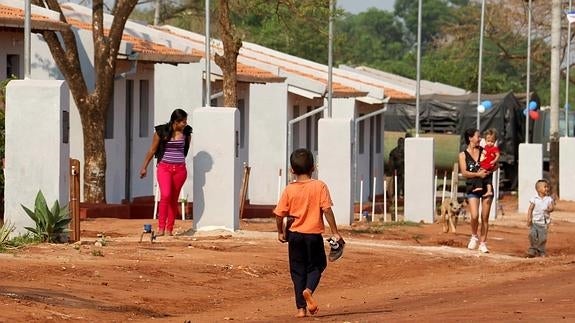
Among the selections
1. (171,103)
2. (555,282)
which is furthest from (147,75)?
(555,282)

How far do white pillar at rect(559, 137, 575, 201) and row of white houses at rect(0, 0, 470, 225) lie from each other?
15.6 feet

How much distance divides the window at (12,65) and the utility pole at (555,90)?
17953 millimetres

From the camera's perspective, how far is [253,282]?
54.1 feet

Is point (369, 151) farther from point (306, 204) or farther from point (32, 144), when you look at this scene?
point (306, 204)

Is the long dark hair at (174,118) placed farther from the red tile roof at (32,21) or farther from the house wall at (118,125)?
the house wall at (118,125)

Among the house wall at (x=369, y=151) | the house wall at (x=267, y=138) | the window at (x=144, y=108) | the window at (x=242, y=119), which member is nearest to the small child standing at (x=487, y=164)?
the window at (x=144, y=108)

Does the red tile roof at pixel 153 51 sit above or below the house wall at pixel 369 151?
above

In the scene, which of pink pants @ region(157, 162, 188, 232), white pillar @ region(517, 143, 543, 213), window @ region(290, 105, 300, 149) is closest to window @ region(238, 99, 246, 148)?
window @ region(290, 105, 300, 149)

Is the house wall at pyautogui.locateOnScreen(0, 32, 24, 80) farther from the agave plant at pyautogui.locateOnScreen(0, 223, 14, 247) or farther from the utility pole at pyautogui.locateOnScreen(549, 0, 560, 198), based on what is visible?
the utility pole at pyautogui.locateOnScreen(549, 0, 560, 198)

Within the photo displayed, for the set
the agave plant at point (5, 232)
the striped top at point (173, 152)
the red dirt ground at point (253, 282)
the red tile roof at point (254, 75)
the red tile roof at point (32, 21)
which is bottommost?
the red dirt ground at point (253, 282)

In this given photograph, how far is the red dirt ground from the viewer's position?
43.6 feet

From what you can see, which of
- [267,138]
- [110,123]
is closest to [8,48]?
[110,123]

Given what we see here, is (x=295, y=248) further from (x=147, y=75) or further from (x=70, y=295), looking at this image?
(x=147, y=75)

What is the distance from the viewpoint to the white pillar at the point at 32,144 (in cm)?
1809
